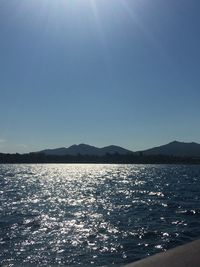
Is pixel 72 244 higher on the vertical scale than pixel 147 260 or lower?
lower

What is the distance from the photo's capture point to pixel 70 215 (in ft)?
115

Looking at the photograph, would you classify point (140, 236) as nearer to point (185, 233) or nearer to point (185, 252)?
point (185, 233)

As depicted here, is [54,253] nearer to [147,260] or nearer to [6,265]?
[6,265]

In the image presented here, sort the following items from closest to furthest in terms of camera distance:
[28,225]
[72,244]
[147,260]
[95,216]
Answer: [147,260] < [72,244] < [28,225] < [95,216]

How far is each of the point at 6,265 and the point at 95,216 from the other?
16.5 m

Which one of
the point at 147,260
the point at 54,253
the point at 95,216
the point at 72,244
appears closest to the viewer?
the point at 147,260

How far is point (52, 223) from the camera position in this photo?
30.3 meters

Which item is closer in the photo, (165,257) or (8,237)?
(165,257)

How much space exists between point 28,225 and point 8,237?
195 inches

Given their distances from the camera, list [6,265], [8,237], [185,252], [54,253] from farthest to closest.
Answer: [8,237], [54,253], [6,265], [185,252]

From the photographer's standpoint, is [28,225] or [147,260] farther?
[28,225]

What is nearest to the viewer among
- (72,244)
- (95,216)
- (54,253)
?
(54,253)

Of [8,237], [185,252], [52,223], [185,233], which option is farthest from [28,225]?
[185,252]

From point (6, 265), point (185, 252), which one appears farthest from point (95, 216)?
point (185, 252)
